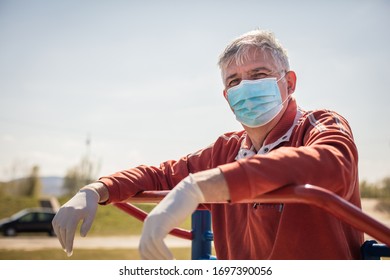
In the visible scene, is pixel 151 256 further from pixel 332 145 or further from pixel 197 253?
pixel 197 253

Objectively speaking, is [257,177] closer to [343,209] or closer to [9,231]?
[343,209]

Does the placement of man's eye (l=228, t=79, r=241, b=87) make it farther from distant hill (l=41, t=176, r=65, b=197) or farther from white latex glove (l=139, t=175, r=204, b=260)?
distant hill (l=41, t=176, r=65, b=197)

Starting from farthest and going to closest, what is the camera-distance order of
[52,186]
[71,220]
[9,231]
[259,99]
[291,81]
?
1. [52,186]
2. [9,231]
3. [291,81]
4. [259,99]
5. [71,220]

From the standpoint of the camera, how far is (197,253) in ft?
7.81

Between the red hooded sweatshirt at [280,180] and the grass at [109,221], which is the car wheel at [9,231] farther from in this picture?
the red hooded sweatshirt at [280,180]

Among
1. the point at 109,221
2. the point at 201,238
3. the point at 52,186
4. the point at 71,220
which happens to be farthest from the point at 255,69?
the point at 52,186

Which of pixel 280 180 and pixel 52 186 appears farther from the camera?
pixel 52 186

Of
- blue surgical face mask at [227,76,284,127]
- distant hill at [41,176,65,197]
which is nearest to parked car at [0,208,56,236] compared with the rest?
distant hill at [41,176,65,197]

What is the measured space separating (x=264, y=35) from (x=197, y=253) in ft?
4.14

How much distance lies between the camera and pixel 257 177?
1.07 meters

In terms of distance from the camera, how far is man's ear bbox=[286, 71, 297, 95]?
74.9 inches

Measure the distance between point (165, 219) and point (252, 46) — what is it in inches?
40.4

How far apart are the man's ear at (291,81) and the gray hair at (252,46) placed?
0.03m

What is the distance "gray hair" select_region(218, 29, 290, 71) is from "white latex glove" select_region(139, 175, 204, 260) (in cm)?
88
